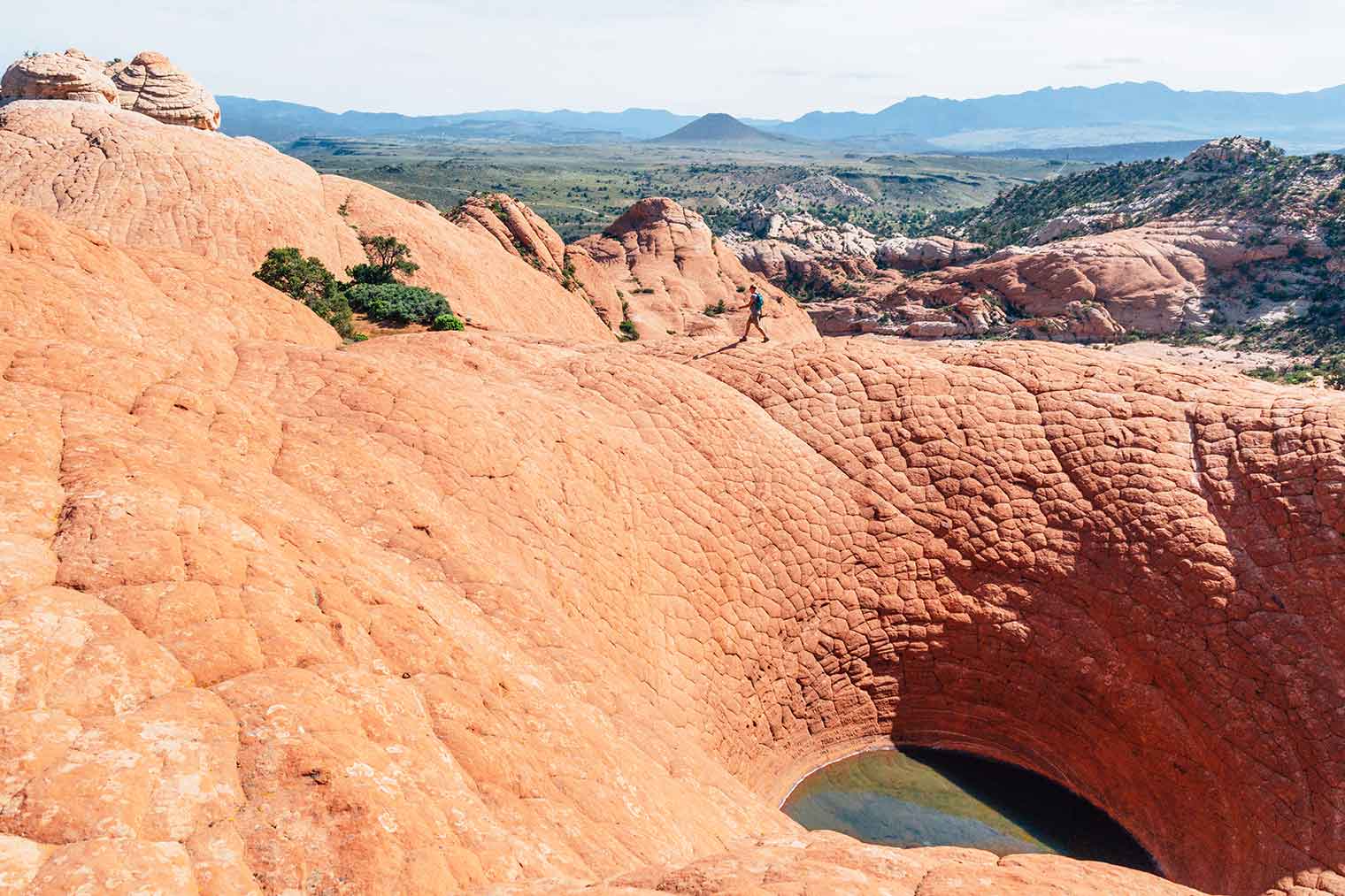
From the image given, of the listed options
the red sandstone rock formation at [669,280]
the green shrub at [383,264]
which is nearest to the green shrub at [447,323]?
the green shrub at [383,264]

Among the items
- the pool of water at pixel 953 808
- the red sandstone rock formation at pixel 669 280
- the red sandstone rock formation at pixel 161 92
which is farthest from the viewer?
the red sandstone rock formation at pixel 669 280

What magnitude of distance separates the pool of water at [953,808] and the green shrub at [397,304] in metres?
20.4

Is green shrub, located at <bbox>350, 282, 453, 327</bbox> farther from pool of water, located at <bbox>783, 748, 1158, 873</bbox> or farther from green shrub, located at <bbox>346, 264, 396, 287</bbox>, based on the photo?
pool of water, located at <bbox>783, 748, 1158, 873</bbox>

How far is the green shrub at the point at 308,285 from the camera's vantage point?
25.8 meters

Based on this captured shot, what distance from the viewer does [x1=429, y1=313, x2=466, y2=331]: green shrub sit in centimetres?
2734

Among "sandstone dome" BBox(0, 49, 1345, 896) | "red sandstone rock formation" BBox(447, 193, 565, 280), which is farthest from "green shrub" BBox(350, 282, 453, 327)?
"red sandstone rock formation" BBox(447, 193, 565, 280)

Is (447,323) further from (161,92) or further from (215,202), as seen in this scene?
(161,92)

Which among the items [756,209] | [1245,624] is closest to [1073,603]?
[1245,624]

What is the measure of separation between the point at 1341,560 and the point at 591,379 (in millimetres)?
14064

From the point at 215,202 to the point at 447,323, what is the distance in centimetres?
1333

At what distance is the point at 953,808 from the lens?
1569cm

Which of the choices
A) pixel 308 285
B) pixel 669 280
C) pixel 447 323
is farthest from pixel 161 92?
pixel 669 280

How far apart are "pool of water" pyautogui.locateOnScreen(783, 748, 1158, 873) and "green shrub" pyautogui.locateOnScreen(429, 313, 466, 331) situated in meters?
18.5

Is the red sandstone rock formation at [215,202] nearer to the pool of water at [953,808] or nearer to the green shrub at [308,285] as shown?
the green shrub at [308,285]
